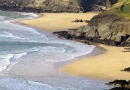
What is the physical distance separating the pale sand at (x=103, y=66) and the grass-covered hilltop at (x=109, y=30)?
17.5 feet

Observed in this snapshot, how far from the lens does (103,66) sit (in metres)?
33.3

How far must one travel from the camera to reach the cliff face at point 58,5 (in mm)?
78688

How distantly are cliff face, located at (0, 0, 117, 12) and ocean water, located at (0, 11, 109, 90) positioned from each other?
22.6 meters

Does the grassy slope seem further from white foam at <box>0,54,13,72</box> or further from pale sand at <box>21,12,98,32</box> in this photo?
white foam at <box>0,54,13,72</box>

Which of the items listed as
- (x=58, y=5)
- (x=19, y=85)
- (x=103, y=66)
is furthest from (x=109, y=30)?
(x=58, y=5)

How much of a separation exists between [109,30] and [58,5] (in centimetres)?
3490

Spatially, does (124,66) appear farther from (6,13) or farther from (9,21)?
(6,13)

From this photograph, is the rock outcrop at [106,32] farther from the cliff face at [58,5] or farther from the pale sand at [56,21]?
the cliff face at [58,5]

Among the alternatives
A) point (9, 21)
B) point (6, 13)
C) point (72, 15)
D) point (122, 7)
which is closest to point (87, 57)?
point (122, 7)

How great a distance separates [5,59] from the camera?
114 ft

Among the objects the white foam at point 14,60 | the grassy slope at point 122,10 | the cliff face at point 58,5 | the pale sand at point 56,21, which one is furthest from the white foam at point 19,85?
the cliff face at point 58,5

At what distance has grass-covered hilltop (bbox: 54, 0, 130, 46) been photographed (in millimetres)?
44719

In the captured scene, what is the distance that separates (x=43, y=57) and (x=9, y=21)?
30.2 meters

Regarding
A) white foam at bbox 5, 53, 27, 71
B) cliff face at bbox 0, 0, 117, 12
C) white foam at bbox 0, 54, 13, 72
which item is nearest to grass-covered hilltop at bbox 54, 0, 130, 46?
white foam at bbox 5, 53, 27, 71
